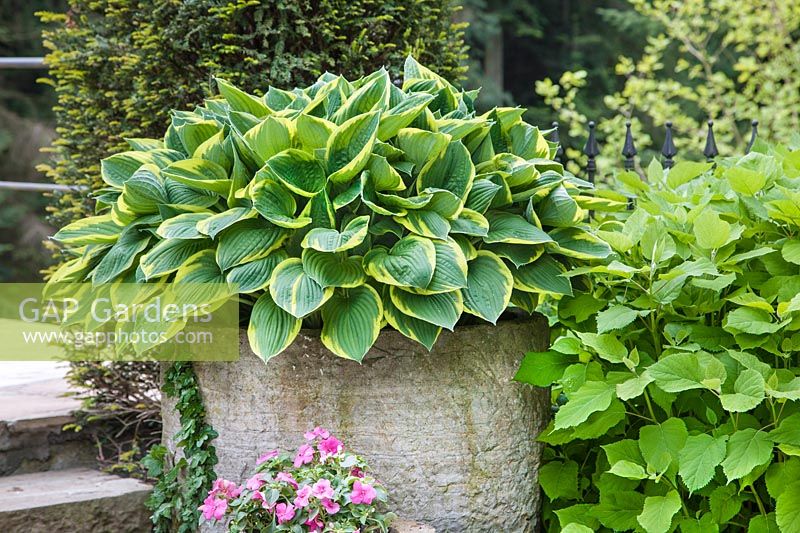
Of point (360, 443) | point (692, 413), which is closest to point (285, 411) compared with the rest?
point (360, 443)

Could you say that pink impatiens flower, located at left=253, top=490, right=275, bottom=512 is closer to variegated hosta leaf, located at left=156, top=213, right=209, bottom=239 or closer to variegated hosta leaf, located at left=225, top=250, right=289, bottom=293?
variegated hosta leaf, located at left=225, top=250, right=289, bottom=293

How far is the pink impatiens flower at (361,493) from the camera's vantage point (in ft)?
5.50

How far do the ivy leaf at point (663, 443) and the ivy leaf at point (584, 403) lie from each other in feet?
0.42

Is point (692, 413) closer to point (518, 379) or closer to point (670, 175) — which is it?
point (518, 379)

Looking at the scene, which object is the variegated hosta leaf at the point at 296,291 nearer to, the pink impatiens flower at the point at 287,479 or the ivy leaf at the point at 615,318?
the pink impatiens flower at the point at 287,479

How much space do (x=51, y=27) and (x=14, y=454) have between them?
9532 millimetres

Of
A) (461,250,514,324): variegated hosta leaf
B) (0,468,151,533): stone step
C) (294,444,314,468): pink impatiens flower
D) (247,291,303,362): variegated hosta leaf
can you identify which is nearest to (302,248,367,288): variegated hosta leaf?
(247,291,303,362): variegated hosta leaf

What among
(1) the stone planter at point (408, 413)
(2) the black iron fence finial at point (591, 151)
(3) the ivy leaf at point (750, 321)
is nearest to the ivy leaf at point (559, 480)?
(1) the stone planter at point (408, 413)

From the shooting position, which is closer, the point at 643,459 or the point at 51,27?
the point at 643,459

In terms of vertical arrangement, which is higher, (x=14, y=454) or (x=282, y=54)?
(x=282, y=54)

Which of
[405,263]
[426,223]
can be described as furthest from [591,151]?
[405,263]

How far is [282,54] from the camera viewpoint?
2.62 m

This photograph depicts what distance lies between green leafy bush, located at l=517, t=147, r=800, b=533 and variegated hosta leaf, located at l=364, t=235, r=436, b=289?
1.34 feet

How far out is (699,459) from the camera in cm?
178
